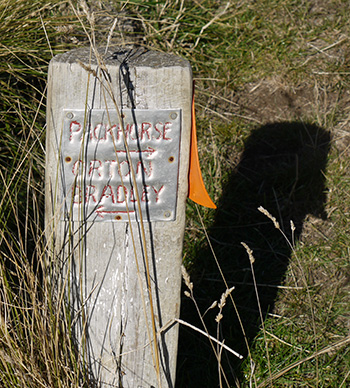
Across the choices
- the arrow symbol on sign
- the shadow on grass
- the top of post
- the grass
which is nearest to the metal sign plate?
the arrow symbol on sign

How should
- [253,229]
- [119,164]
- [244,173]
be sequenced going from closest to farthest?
1. [119,164]
2. [253,229]
3. [244,173]

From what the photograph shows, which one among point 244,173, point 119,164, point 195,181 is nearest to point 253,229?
point 244,173

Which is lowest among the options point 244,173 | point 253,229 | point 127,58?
point 253,229

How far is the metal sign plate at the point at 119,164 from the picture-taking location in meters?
1.70

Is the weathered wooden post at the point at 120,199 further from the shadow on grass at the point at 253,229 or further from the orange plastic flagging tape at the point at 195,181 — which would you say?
the shadow on grass at the point at 253,229

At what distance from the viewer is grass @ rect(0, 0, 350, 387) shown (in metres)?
2.46

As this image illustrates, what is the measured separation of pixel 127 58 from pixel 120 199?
487mm

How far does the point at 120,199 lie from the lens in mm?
1764

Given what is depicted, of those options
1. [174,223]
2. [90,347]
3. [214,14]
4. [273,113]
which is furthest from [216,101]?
[90,347]

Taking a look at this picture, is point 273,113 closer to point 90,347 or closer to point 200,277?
point 200,277

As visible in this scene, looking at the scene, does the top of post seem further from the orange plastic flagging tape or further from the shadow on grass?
the shadow on grass

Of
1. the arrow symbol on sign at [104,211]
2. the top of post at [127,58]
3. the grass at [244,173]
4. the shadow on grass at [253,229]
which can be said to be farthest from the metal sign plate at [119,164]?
the shadow on grass at [253,229]

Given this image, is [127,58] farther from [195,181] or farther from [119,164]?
[195,181]

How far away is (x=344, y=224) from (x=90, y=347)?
1735 millimetres
